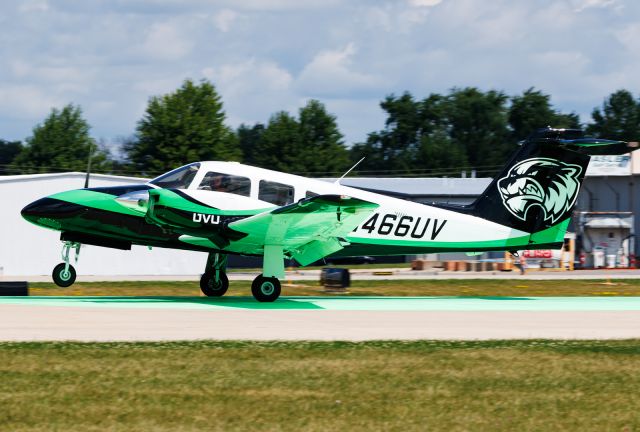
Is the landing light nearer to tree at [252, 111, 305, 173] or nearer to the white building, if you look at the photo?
the white building

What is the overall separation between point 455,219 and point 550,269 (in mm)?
26426

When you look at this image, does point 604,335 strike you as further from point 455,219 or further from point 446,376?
point 455,219

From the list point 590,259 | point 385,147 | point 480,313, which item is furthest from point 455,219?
point 385,147

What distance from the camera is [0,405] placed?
347 inches

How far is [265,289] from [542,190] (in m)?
6.93

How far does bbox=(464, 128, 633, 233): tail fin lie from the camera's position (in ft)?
70.3

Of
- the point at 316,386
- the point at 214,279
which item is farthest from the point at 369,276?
the point at 316,386

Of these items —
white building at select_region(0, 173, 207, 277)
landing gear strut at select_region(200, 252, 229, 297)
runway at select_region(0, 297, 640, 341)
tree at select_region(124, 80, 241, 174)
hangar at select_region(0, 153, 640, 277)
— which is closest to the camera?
runway at select_region(0, 297, 640, 341)

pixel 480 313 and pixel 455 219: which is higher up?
pixel 455 219

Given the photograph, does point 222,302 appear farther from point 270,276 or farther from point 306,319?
point 306,319

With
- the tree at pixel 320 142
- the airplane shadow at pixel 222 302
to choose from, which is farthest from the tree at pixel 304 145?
the airplane shadow at pixel 222 302

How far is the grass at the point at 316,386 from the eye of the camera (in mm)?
8547

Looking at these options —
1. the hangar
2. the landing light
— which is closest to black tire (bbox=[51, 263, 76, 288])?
the landing light

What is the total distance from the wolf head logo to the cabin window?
17.1ft
